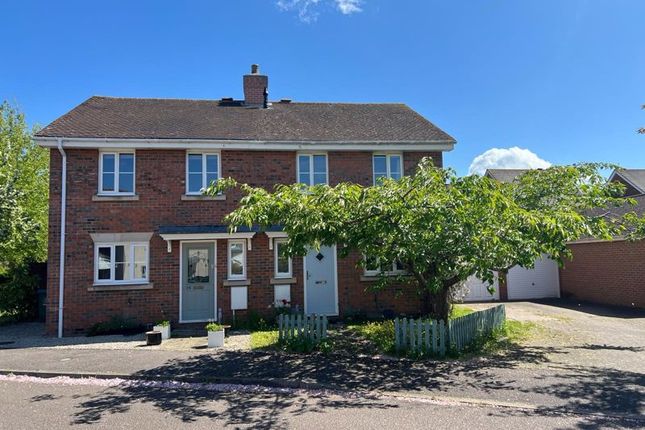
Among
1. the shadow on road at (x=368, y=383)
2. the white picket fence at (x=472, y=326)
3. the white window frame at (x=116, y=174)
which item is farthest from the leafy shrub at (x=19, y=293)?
the white picket fence at (x=472, y=326)

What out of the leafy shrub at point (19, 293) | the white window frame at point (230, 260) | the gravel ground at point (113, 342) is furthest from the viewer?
the leafy shrub at point (19, 293)

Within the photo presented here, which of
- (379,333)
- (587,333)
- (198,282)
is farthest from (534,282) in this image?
(198,282)

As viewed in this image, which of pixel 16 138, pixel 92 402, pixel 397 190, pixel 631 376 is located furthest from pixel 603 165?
pixel 16 138

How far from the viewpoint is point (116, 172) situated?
1216 centimetres

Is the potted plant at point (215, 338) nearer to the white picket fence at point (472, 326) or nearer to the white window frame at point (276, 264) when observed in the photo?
the white window frame at point (276, 264)

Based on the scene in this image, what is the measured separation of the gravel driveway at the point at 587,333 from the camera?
8.31 m

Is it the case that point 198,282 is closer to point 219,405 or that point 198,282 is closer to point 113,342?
point 113,342

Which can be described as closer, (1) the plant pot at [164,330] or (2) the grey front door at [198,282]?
(1) the plant pot at [164,330]

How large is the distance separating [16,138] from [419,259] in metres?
24.2

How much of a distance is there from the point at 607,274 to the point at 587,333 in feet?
22.7

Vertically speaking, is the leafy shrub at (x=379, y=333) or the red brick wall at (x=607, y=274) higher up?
the red brick wall at (x=607, y=274)

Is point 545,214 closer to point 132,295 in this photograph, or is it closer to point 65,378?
point 65,378

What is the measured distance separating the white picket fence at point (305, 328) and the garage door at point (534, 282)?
12.4 metres

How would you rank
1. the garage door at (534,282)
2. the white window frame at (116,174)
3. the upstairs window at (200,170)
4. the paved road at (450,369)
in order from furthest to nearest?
the garage door at (534,282)
the upstairs window at (200,170)
the white window frame at (116,174)
the paved road at (450,369)
